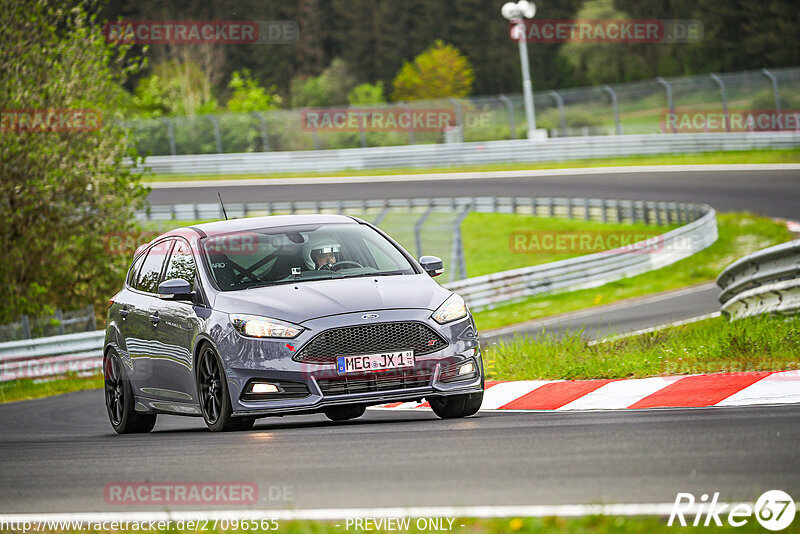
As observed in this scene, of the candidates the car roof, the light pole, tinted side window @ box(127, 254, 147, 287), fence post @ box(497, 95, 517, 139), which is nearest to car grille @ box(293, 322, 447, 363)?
the car roof

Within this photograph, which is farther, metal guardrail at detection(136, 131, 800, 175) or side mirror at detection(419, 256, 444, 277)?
metal guardrail at detection(136, 131, 800, 175)

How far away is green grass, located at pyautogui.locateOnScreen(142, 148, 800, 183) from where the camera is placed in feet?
134

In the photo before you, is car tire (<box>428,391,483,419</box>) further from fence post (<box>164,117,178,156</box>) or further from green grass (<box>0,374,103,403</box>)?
fence post (<box>164,117,178,156</box>)

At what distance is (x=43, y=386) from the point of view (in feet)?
65.0

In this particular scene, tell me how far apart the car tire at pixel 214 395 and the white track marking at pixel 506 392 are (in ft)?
6.87

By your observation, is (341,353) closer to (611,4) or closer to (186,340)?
(186,340)

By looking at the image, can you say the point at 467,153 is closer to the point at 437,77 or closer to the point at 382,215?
the point at 382,215

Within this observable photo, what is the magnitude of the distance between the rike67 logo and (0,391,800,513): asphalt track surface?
0.45 feet

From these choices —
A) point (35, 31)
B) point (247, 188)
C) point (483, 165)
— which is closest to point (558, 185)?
point (483, 165)

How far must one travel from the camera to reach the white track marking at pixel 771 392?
843 cm

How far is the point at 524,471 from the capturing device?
6301mm

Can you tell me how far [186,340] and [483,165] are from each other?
39443 mm

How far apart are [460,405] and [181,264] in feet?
8.41

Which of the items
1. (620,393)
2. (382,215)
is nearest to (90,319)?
(382,215)
